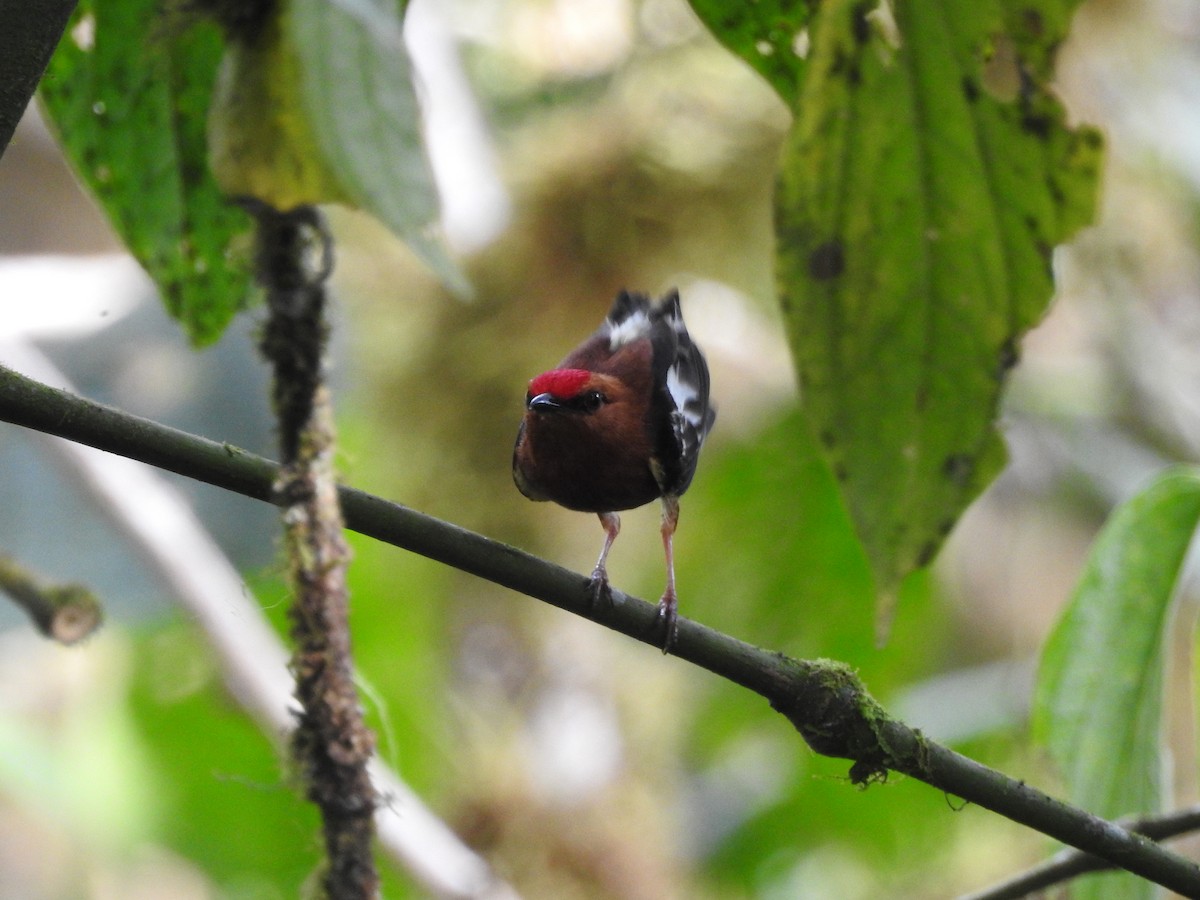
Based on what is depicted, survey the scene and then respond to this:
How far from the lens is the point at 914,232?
1.53m

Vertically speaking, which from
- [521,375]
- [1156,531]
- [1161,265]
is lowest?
[1156,531]

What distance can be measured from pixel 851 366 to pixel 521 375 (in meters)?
2.76

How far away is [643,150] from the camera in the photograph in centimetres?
414

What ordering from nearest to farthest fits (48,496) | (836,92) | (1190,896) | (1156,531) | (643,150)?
(1190,896)
(836,92)
(1156,531)
(643,150)
(48,496)

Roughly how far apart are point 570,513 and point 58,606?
2.65 meters

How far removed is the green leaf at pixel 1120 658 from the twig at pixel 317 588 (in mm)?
1064

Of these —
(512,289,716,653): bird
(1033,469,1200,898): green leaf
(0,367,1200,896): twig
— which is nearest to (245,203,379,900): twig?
(0,367,1200,896): twig

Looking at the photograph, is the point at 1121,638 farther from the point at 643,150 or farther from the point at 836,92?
the point at 643,150

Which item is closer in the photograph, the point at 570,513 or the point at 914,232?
the point at 914,232

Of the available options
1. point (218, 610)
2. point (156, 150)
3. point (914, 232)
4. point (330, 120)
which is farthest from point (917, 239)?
point (218, 610)

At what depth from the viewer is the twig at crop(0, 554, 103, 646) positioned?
156 centimetres

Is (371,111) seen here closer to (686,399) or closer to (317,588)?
(317,588)

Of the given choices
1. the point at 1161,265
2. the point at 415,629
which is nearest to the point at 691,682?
the point at 415,629

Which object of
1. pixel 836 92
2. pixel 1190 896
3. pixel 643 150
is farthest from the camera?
pixel 643 150
